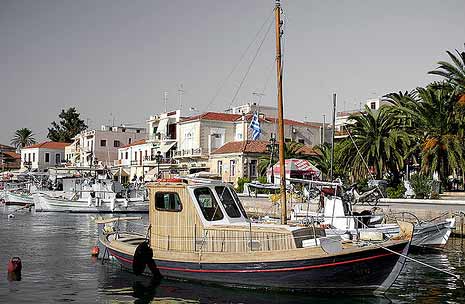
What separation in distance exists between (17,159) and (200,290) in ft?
389

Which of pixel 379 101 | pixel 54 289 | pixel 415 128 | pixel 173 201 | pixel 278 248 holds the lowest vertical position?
pixel 54 289

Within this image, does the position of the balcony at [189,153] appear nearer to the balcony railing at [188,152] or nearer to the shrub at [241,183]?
the balcony railing at [188,152]

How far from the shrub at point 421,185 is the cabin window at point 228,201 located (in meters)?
22.6

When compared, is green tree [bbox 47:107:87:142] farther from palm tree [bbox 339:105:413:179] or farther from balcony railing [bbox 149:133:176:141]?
palm tree [bbox 339:105:413:179]

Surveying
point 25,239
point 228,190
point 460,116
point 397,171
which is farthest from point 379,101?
point 228,190

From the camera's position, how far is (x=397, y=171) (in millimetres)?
47531

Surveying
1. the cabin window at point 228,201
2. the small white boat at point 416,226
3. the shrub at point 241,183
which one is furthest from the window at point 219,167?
the cabin window at point 228,201

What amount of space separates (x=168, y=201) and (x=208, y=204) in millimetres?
1358

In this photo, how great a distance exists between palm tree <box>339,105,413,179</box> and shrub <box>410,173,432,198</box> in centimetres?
516

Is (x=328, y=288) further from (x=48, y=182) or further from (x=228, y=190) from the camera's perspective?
(x=48, y=182)

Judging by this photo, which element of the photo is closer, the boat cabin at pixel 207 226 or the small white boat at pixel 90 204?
the boat cabin at pixel 207 226

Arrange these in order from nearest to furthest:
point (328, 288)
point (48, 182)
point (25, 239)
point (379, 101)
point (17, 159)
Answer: point (328, 288), point (25, 239), point (48, 182), point (379, 101), point (17, 159)

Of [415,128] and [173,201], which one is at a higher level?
[415,128]

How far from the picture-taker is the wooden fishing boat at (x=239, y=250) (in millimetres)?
16234
